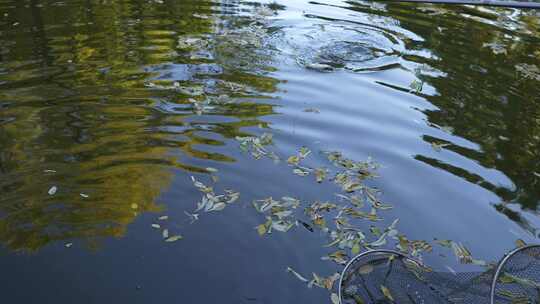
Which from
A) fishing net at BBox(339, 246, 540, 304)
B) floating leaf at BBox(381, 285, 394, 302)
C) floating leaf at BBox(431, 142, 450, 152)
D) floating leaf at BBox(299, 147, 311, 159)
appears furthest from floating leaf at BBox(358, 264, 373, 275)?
floating leaf at BBox(431, 142, 450, 152)

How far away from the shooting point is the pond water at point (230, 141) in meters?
3.81

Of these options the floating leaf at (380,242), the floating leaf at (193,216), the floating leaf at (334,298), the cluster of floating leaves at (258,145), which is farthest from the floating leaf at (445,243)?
the floating leaf at (193,216)

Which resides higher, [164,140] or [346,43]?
[346,43]

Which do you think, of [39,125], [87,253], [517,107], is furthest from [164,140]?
[517,107]

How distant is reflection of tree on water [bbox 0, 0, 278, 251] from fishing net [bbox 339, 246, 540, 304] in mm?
1893

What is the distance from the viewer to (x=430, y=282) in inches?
136

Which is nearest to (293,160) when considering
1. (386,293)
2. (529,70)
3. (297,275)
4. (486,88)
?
(297,275)

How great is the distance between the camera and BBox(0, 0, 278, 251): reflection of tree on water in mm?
4246

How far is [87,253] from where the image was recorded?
380 centimetres

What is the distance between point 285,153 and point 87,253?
2.27m

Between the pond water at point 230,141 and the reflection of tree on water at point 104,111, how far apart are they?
0.02 m

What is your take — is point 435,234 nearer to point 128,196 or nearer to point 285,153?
point 285,153

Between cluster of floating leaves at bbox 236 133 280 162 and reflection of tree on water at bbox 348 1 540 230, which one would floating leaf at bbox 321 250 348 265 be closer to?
cluster of floating leaves at bbox 236 133 280 162

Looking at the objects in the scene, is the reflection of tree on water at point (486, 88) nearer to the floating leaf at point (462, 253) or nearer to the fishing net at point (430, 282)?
the floating leaf at point (462, 253)
